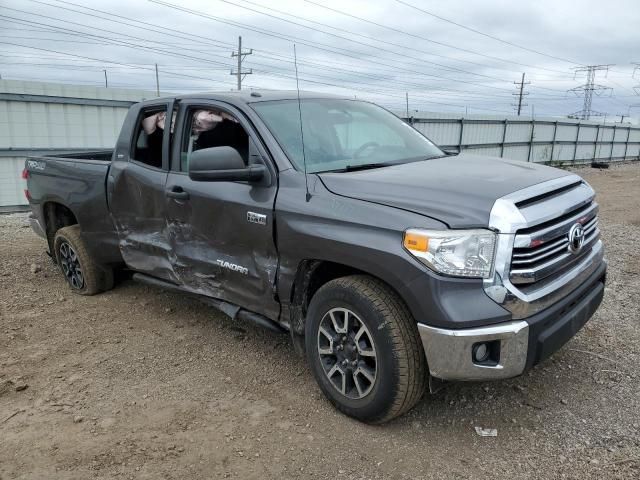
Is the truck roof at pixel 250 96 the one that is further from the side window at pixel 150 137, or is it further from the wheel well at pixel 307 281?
the wheel well at pixel 307 281

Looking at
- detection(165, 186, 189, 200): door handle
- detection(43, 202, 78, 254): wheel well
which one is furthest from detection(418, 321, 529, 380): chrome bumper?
detection(43, 202, 78, 254): wheel well

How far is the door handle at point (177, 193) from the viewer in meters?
3.79

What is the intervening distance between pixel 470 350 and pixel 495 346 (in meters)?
0.14

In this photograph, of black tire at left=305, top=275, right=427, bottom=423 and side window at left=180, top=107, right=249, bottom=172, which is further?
side window at left=180, top=107, right=249, bottom=172

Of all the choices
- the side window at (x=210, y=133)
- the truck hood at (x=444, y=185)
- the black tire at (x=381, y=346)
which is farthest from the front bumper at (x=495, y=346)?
the side window at (x=210, y=133)

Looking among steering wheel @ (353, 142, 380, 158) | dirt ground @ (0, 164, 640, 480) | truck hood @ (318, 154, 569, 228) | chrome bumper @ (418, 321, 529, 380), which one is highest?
steering wheel @ (353, 142, 380, 158)

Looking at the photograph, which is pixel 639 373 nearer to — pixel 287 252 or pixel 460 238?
pixel 460 238

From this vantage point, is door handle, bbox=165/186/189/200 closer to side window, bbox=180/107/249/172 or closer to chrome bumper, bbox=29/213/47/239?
side window, bbox=180/107/249/172

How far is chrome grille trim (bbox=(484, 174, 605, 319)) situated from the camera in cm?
256

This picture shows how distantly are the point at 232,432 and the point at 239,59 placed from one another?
38.3 metres

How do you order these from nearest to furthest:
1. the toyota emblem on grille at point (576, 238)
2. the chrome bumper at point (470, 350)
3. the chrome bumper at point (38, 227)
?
the chrome bumper at point (470, 350) → the toyota emblem on grille at point (576, 238) → the chrome bumper at point (38, 227)

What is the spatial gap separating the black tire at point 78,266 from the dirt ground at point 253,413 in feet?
1.95

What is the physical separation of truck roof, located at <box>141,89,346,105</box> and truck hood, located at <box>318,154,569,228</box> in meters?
0.95

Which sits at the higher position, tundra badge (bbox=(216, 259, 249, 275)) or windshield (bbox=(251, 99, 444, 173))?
windshield (bbox=(251, 99, 444, 173))
